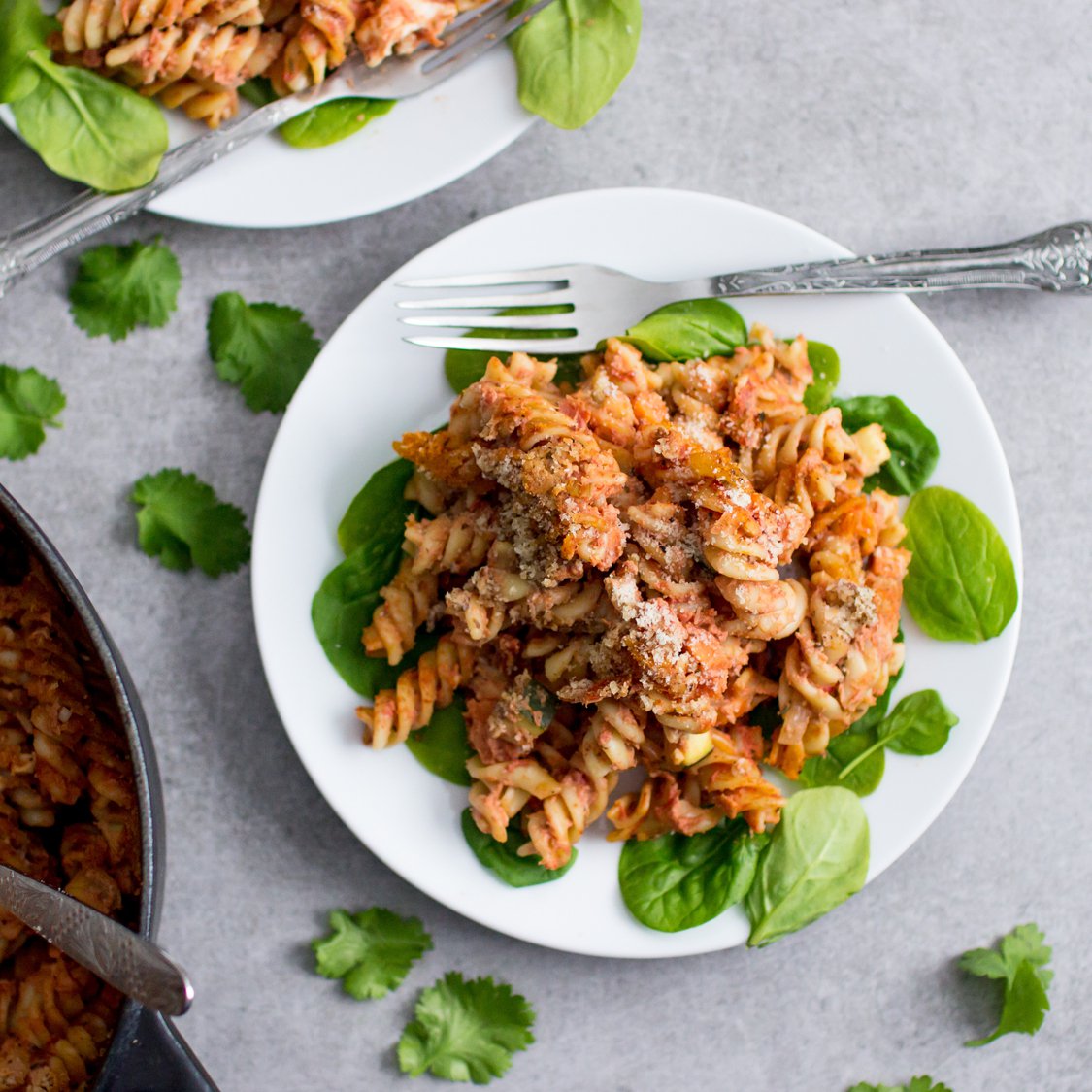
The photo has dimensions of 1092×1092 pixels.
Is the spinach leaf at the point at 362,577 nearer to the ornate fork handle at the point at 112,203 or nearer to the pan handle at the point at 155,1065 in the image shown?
the ornate fork handle at the point at 112,203

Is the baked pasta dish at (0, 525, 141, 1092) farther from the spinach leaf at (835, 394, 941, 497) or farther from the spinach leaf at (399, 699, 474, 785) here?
the spinach leaf at (835, 394, 941, 497)

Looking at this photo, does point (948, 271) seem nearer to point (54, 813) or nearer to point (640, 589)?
point (640, 589)

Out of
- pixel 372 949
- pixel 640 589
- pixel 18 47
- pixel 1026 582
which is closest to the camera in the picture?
pixel 640 589

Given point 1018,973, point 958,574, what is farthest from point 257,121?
point 1018,973

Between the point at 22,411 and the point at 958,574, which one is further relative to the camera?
the point at 22,411

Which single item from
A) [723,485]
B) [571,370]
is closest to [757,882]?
[723,485]

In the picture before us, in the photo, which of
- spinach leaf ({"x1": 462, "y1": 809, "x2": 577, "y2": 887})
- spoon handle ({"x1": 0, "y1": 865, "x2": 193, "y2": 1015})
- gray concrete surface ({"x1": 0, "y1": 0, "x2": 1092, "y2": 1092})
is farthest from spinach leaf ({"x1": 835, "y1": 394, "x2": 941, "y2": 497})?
spoon handle ({"x1": 0, "y1": 865, "x2": 193, "y2": 1015})

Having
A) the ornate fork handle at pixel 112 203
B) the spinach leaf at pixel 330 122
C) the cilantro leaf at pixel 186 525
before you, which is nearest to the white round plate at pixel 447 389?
the cilantro leaf at pixel 186 525
